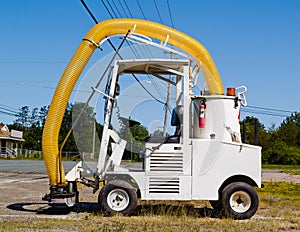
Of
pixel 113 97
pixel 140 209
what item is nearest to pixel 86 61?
pixel 113 97

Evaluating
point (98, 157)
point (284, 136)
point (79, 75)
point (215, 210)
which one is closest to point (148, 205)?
point (215, 210)

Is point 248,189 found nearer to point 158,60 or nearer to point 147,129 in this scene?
point 147,129

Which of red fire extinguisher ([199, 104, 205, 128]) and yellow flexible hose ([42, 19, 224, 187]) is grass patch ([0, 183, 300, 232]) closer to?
yellow flexible hose ([42, 19, 224, 187])

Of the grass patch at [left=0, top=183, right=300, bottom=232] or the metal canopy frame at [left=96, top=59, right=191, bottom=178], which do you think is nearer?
the grass patch at [left=0, top=183, right=300, bottom=232]

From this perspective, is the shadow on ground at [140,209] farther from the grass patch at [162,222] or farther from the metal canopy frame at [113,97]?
the metal canopy frame at [113,97]

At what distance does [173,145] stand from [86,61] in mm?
2733

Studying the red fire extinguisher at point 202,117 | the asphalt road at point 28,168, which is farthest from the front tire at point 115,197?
the asphalt road at point 28,168

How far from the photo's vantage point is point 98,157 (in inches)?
427

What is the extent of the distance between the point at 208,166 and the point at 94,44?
3.65 meters

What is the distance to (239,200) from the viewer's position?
10.9 m

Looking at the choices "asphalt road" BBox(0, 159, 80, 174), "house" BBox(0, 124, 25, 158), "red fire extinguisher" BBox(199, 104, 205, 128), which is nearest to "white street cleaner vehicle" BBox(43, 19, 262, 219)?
"red fire extinguisher" BBox(199, 104, 205, 128)

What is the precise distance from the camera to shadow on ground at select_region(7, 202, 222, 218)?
11367 mm

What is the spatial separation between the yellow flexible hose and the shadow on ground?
2.86 feet

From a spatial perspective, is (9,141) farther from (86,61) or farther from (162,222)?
(162,222)
